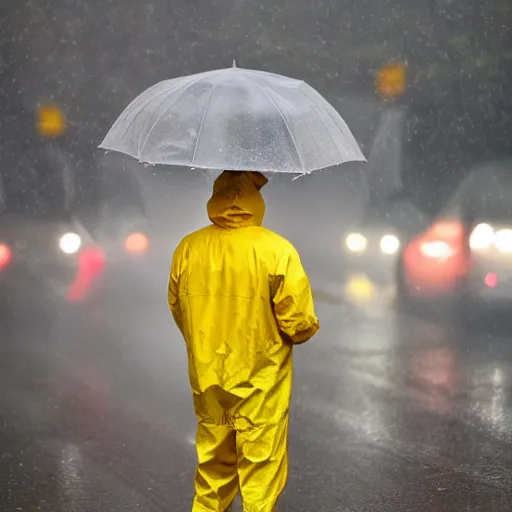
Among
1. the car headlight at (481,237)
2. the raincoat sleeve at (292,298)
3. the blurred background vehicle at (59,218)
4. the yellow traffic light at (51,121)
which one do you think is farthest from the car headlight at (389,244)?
the raincoat sleeve at (292,298)

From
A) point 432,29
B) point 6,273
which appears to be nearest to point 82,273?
point 6,273

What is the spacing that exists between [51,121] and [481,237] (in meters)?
5.17

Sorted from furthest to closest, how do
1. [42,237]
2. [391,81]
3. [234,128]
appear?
[391,81], [42,237], [234,128]

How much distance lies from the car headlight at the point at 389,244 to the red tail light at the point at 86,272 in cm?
293

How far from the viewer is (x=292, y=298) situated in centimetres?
394

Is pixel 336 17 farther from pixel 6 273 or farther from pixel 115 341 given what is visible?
pixel 115 341

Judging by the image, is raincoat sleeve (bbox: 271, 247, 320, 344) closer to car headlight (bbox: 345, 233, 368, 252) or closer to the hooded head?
the hooded head

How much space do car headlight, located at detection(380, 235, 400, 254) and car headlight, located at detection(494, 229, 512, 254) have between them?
1.06 metres

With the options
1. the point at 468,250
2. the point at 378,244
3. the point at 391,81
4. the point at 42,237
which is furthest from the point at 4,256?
the point at 391,81

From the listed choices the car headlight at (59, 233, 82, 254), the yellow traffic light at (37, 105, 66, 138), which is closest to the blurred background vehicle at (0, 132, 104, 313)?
the car headlight at (59, 233, 82, 254)

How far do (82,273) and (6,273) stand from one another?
71 cm

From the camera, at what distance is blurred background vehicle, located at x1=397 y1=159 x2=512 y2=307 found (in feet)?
31.7

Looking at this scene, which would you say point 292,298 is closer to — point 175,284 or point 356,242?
point 175,284

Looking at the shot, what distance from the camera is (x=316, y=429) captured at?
20.0 feet
